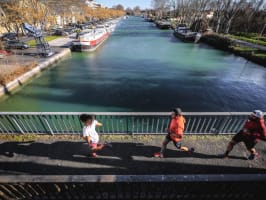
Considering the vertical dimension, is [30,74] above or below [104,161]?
below

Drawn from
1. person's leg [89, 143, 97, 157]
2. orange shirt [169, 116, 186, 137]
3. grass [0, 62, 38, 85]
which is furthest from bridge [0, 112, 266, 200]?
grass [0, 62, 38, 85]

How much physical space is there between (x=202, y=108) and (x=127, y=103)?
13.7ft

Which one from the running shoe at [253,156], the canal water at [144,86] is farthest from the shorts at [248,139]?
the canal water at [144,86]

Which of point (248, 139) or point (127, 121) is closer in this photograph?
point (248, 139)

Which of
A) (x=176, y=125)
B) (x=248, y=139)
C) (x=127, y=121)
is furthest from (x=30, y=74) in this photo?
(x=248, y=139)

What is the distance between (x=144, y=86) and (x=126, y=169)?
9.03 metres

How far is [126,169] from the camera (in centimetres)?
438

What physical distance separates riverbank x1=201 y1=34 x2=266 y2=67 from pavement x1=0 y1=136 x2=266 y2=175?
16.6 metres

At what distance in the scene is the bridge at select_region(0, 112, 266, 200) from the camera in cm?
288

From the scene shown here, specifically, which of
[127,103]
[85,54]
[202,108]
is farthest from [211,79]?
[85,54]

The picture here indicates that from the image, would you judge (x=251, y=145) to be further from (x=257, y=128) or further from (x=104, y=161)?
(x=104, y=161)

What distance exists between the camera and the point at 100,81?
14008 millimetres

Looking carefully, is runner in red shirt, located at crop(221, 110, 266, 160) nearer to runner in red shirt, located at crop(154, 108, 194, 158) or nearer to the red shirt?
the red shirt

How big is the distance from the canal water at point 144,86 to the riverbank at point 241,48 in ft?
2.57
